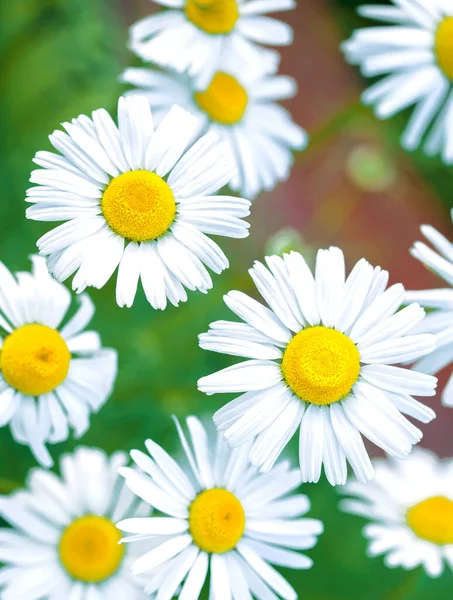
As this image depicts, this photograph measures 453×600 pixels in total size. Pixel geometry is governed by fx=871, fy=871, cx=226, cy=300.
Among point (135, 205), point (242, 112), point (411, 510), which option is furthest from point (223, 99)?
point (411, 510)

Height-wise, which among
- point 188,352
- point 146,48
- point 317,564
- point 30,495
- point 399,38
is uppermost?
point 399,38

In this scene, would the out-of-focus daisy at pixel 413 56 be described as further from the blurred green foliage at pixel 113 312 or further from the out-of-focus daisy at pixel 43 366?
the out-of-focus daisy at pixel 43 366

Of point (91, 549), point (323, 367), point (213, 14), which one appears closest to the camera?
point (323, 367)

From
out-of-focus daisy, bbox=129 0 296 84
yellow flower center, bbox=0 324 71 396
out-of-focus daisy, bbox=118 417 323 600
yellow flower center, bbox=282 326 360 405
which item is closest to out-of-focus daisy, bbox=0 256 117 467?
yellow flower center, bbox=0 324 71 396

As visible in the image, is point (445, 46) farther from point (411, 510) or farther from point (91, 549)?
point (91, 549)

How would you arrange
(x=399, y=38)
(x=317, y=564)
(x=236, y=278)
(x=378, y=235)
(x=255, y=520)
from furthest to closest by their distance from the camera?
(x=378, y=235) < (x=317, y=564) < (x=236, y=278) < (x=399, y=38) < (x=255, y=520)

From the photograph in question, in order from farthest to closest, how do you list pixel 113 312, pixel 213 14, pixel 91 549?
pixel 113 312 → pixel 213 14 → pixel 91 549

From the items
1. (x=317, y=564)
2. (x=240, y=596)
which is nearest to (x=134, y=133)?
(x=240, y=596)

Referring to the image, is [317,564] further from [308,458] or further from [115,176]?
[115,176]
